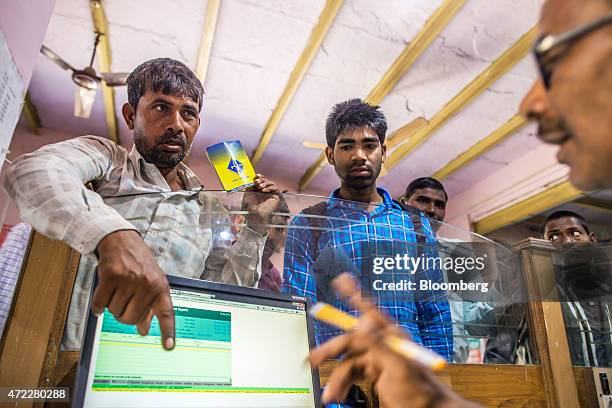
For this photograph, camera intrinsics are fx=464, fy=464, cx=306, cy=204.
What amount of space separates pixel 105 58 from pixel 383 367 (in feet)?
10.9

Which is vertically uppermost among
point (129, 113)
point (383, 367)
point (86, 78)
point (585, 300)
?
point (86, 78)

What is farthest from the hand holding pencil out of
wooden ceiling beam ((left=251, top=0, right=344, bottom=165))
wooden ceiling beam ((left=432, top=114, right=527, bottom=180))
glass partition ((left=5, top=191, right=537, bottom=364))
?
wooden ceiling beam ((left=432, top=114, right=527, bottom=180))

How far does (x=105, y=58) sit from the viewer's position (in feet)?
10.5

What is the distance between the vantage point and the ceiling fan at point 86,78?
2.82 meters

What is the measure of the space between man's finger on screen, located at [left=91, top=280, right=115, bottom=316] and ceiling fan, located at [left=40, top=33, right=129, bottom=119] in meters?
2.50

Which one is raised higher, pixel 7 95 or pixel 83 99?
pixel 83 99

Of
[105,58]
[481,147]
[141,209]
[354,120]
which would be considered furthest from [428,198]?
[105,58]

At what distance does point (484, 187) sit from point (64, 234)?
4.43 metres

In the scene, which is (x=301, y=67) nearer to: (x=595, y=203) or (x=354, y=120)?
(x=354, y=120)

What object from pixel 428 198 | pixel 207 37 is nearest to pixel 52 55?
pixel 207 37

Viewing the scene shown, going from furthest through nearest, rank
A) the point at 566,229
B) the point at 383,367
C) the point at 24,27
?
the point at 566,229, the point at 24,27, the point at 383,367

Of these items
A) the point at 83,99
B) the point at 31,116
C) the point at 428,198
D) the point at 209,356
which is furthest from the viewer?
the point at 31,116

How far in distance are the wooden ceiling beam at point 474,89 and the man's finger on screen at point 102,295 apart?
2.59m

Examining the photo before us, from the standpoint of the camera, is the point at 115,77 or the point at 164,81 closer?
the point at 164,81
